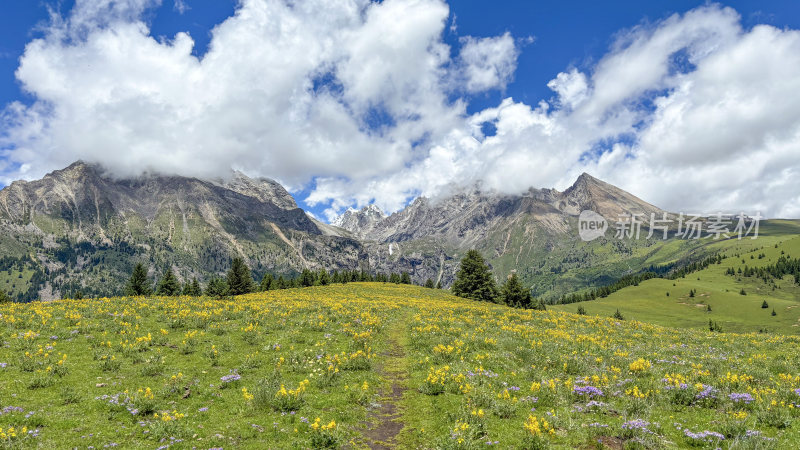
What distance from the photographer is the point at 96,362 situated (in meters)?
16.7

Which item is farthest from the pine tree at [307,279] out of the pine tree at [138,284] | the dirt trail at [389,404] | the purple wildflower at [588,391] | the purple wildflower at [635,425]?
the purple wildflower at [635,425]

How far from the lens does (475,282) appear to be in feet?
241

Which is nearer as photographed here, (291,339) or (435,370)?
(435,370)

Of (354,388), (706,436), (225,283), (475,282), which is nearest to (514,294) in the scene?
(475,282)

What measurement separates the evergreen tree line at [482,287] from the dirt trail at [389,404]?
4938 centimetres

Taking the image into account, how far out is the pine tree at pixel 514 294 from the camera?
76.1 meters

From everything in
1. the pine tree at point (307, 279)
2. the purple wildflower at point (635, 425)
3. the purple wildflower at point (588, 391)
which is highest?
the purple wildflower at point (635, 425)

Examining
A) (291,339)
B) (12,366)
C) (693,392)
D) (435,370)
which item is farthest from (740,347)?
(12,366)

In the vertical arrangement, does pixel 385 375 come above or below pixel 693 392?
below

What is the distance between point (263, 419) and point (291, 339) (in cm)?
1013

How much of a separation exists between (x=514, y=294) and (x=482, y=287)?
8348 millimetres

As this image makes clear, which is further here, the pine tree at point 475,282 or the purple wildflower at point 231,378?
the pine tree at point 475,282

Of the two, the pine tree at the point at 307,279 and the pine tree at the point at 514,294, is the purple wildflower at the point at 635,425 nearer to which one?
the pine tree at the point at 514,294

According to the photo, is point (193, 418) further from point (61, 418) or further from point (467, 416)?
point (467, 416)
